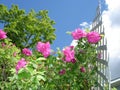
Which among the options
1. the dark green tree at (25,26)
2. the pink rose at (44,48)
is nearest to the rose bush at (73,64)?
the pink rose at (44,48)

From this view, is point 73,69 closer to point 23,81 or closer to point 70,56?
point 70,56

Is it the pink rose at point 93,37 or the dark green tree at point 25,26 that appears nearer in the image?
the pink rose at point 93,37

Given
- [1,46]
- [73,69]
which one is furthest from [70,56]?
[1,46]

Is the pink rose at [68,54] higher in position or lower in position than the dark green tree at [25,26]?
lower

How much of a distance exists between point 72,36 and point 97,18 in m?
0.42

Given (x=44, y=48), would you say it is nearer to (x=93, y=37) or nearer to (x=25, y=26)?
(x=93, y=37)

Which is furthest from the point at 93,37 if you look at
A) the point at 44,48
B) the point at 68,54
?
the point at 44,48

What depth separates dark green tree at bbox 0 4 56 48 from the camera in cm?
3825

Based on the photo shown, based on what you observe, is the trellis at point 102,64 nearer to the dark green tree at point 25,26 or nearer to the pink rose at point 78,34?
the pink rose at point 78,34

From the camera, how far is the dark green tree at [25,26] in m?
38.2

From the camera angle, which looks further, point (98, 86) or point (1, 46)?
point (1, 46)

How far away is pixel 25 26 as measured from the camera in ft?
127

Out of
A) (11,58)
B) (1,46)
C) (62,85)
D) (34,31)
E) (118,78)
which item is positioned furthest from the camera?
(34,31)

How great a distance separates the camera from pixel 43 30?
3938 centimetres
